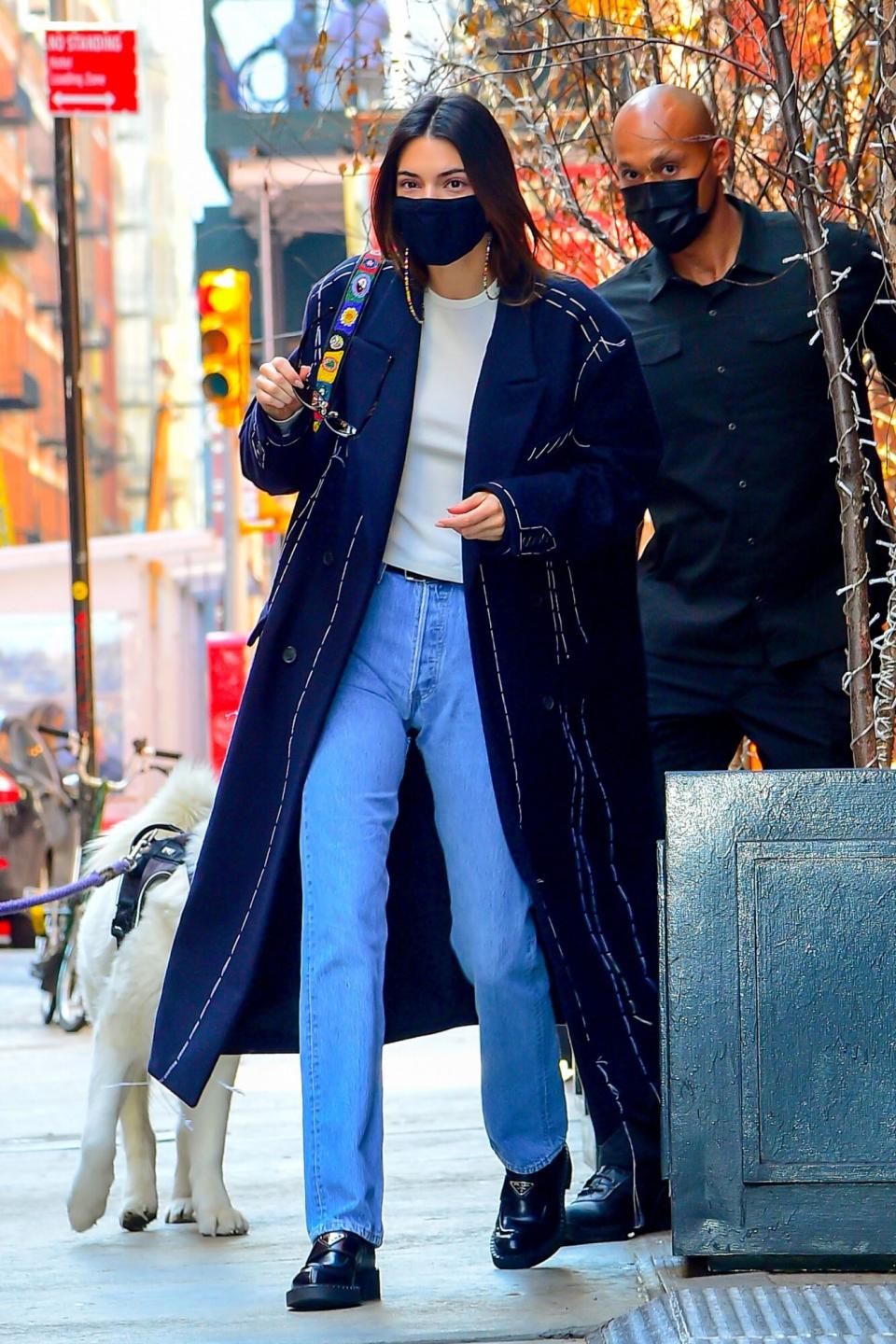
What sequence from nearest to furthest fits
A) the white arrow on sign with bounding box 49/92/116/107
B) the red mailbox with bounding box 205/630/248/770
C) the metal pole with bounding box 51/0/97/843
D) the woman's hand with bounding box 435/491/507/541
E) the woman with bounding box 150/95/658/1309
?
the woman's hand with bounding box 435/491/507/541 → the woman with bounding box 150/95/658/1309 → the white arrow on sign with bounding box 49/92/116/107 → the metal pole with bounding box 51/0/97/843 → the red mailbox with bounding box 205/630/248/770

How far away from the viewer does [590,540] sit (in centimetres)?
374

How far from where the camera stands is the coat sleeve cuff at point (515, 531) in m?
3.56

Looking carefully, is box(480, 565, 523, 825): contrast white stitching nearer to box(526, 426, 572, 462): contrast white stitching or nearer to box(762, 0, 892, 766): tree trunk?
box(526, 426, 572, 462): contrast white stitching

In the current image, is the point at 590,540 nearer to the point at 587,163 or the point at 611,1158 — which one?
the point at 611,1158

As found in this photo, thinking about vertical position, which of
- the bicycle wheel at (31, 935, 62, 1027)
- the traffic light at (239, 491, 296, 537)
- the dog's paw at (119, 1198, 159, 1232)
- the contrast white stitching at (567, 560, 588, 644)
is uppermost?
the contrast white stitching at (567, 560, 588, 644)

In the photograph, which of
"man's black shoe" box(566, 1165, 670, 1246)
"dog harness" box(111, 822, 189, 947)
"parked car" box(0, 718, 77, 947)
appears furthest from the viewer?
"parked car" box(0, 718, 77, 947)

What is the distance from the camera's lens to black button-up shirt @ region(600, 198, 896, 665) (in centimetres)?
424

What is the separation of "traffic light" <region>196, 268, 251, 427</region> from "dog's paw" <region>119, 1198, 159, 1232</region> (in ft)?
35.8

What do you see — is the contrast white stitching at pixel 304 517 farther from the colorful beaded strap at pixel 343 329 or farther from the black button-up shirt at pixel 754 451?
the black button-up shirt at pixel 754 451

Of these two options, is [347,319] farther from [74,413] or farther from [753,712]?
[74,413]

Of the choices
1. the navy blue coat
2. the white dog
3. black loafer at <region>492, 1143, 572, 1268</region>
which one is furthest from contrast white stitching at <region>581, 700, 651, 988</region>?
the white dog

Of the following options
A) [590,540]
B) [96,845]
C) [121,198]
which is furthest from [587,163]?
[121,198]

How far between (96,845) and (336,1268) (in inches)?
78.2

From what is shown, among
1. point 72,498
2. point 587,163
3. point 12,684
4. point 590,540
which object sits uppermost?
point 587,163
